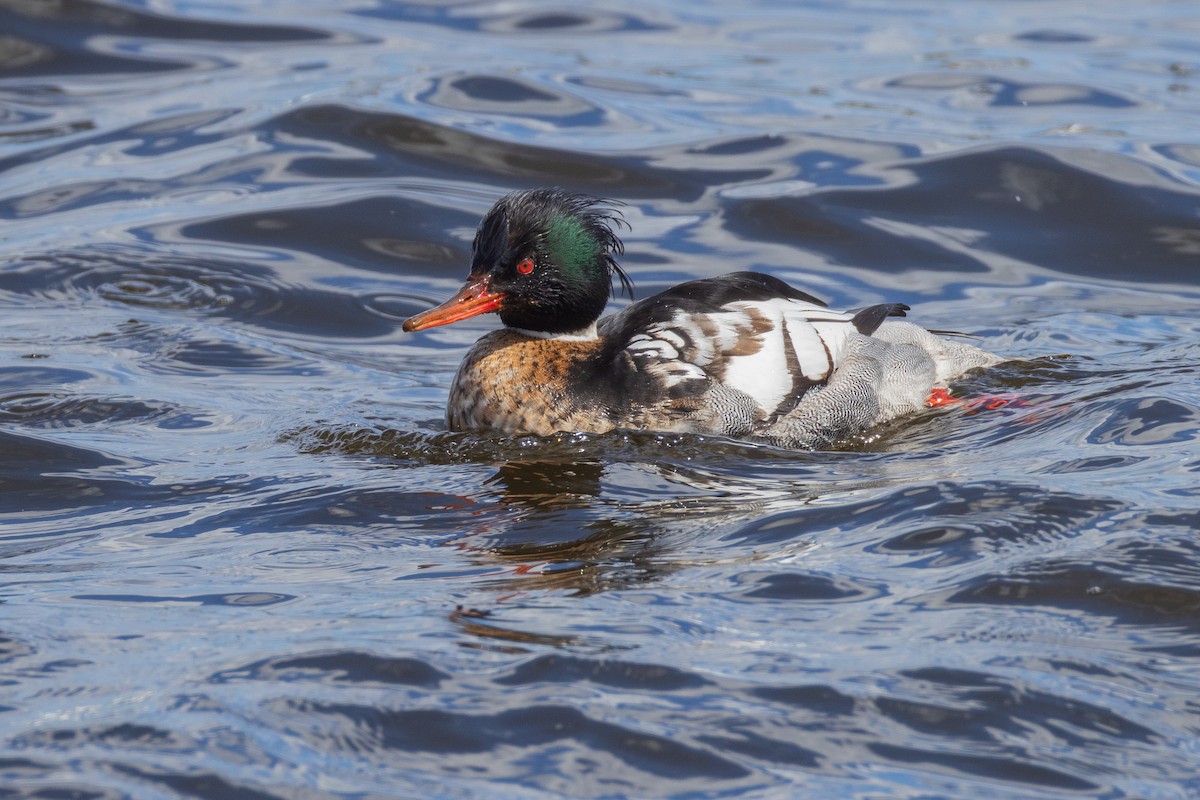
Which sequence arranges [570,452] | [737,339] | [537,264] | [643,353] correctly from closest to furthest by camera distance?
[570,452] < [643,353] < [737,339] < [537,264]

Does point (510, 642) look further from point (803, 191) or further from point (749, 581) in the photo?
point (803, 191)

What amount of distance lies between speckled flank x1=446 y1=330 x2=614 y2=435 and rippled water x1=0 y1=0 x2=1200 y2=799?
0.13m

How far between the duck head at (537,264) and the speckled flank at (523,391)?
189 millimetres

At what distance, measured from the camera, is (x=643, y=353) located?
7.84m

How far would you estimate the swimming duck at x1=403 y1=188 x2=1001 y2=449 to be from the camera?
7.73 meters

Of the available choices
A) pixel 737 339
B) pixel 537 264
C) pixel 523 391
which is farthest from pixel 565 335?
pixel 737 339

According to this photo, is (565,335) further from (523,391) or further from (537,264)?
(523,391)

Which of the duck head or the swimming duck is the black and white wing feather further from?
the duck head

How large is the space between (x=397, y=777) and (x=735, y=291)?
→ 14.2 ft

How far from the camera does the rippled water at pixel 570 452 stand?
464 cm

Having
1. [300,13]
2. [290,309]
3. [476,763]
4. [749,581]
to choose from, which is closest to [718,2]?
[300,13]

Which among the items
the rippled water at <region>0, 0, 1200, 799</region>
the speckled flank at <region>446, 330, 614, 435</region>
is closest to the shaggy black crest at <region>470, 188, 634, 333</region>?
the speckled flank at <region>446, 330, 614, 435</region>

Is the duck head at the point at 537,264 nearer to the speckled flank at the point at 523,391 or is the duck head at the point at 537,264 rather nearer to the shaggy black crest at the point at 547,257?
the shaggy black crest at the point at 547,257

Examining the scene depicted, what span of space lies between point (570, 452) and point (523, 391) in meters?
0.47
